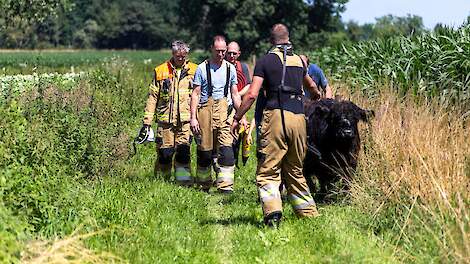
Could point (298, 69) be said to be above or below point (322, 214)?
above

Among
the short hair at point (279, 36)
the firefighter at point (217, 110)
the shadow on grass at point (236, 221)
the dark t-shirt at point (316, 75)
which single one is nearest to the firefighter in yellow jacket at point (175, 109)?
the firefighter at point (217, 110)

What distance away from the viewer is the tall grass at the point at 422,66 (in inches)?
505

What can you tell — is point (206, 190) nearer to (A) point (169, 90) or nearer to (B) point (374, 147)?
(A) point (169, 90)

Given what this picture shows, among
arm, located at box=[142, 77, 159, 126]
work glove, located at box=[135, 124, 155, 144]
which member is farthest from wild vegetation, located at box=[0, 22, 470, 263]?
arm, located at box=[142, 77, 159, 126]

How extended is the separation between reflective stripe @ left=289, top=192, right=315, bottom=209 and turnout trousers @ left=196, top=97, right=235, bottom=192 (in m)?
2.46

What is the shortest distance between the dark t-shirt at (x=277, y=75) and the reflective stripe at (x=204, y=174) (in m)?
3.03

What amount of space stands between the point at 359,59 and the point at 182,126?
26.8ft

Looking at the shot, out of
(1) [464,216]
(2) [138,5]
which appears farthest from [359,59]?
(2) [138,5]

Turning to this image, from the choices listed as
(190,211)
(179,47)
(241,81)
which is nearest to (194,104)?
(179,47)

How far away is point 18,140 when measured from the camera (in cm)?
769

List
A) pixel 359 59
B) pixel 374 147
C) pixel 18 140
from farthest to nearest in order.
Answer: pixel 359 59
pixel 374 147
pixel 18 140

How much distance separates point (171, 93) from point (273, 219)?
3.60m

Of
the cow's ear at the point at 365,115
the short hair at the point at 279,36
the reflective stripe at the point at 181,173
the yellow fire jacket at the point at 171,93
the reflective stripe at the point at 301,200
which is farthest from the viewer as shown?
the reflective stripe at the point at 181,173

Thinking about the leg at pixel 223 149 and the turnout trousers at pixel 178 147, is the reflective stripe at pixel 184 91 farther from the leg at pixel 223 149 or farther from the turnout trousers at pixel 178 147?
→ the leg at pixel 223 149
